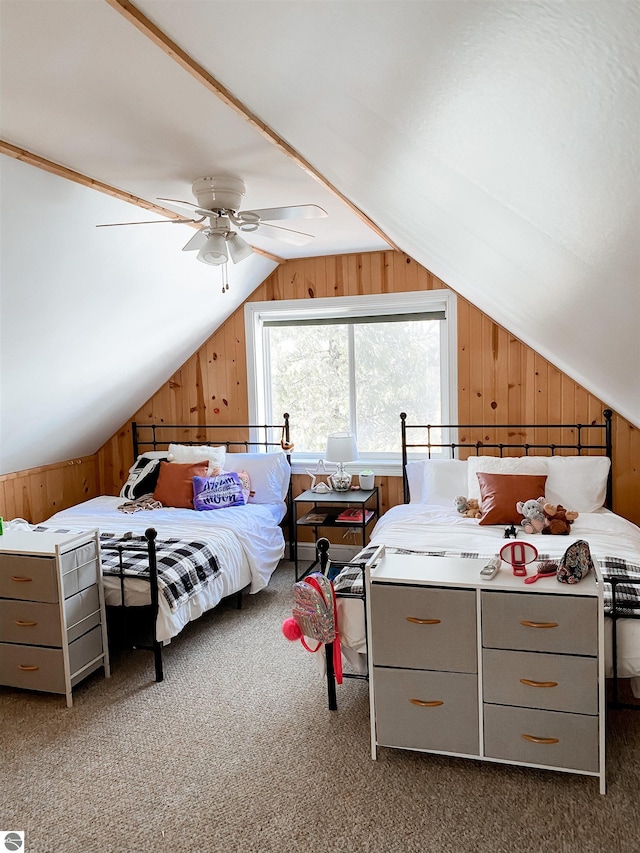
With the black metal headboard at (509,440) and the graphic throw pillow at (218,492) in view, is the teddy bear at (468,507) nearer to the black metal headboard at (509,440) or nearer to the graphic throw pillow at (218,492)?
the black metal headboard at (509,440)

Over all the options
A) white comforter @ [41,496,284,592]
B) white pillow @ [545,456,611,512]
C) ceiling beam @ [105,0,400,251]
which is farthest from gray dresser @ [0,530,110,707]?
white pillow @ [545,456,611,512]

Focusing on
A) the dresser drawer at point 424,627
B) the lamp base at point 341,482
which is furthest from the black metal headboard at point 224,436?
the dresser drawer at point 424,627

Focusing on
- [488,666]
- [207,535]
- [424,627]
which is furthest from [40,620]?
Answer: [488,666]

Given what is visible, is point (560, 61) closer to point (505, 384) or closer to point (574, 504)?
point (574, 504)

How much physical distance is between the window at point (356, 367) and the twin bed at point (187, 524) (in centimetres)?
32

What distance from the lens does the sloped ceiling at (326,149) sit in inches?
30.9

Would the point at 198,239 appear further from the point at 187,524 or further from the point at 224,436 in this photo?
the point at 224,436

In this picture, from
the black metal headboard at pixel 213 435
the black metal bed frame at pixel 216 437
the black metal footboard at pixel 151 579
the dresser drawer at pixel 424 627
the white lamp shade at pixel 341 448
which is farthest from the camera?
the black metal headboard at pixel 213 435

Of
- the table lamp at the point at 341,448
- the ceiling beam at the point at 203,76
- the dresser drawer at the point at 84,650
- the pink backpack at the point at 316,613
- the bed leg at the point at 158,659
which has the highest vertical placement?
the ceiling beam at the point at 203,76

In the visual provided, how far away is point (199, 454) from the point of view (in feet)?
15.7

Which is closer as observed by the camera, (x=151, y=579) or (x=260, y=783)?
(x=260, y=783)

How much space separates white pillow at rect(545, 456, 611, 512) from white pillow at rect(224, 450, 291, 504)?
6.26 feet

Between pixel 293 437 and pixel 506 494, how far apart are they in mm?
2048

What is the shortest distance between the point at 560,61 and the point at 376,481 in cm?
432
